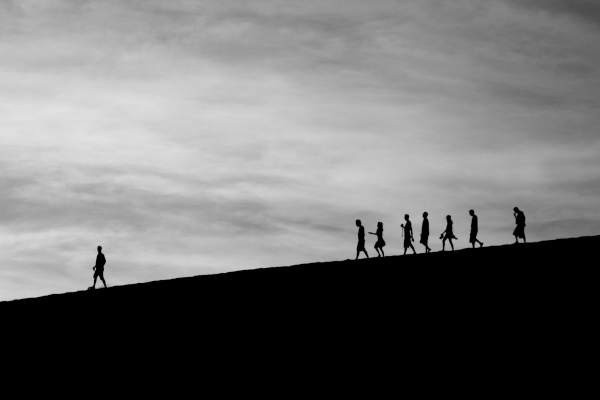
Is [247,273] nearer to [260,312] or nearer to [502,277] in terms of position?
[260,312]

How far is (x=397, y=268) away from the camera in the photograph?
28438mm

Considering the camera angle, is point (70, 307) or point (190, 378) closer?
point (190, 378)

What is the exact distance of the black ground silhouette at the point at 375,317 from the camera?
67.2 feet

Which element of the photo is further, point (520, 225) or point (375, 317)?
point (520, 225)

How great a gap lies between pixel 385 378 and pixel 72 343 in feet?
36.4

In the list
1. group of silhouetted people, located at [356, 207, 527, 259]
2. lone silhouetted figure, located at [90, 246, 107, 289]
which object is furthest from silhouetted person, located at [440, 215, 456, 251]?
lone silhouetted figure, located at [90, 246, 107, 289]

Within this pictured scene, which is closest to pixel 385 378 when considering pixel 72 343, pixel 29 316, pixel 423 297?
pixel 423 297

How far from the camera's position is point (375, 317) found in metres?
24.4

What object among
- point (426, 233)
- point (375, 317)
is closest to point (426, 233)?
point (426, 233)

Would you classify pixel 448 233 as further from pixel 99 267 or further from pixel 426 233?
pixel 99 267

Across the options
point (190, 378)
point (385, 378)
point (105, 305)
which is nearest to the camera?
point (385, 378)

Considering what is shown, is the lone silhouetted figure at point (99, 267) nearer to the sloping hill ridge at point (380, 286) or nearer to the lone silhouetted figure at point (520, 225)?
the sloping hill ridge at point (380, 286)

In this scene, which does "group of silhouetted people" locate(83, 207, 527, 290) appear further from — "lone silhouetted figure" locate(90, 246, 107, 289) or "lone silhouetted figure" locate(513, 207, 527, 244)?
"lone silhouetted figure" locate(90, 246, 107, 289)

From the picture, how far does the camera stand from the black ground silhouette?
67.2 ft
